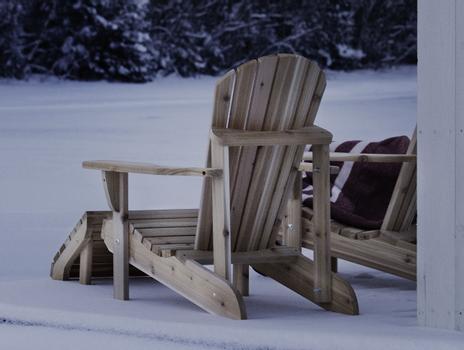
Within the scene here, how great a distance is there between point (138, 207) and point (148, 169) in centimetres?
431

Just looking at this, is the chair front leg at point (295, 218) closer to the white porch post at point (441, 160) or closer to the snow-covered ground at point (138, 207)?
the snow-covered ground at point (138, 207)

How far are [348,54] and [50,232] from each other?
1147cm

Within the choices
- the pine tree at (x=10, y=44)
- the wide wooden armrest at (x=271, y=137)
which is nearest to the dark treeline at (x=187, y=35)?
the pine tree at (x=10, y=44)

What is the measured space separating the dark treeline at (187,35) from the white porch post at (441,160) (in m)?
12.5

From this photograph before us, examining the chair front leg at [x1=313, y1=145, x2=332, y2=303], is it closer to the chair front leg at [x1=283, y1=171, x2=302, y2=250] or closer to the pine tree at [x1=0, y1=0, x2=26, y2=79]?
the chair front leg at [x1=283, y1=171, x2=302, y2=250]

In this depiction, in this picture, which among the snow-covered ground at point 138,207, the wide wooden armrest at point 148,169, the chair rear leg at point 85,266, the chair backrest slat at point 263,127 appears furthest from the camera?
the chair rear leg at point 85,266

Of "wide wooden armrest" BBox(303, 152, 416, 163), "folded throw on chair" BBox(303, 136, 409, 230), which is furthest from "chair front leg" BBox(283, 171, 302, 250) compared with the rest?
"wide wooden armrest" BBox(303, 152, 416, 163)

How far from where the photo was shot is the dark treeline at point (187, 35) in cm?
1548

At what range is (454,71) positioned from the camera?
2951 millimetres

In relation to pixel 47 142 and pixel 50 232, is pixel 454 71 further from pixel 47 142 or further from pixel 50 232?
pixel 47 142

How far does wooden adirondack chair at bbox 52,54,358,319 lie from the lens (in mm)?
3236

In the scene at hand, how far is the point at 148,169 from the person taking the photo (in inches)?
130

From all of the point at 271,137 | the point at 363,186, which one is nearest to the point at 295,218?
the point at 363,186

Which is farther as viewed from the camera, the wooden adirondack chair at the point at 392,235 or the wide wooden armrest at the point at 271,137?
the wooden adirondack chair at the point at 392,235
